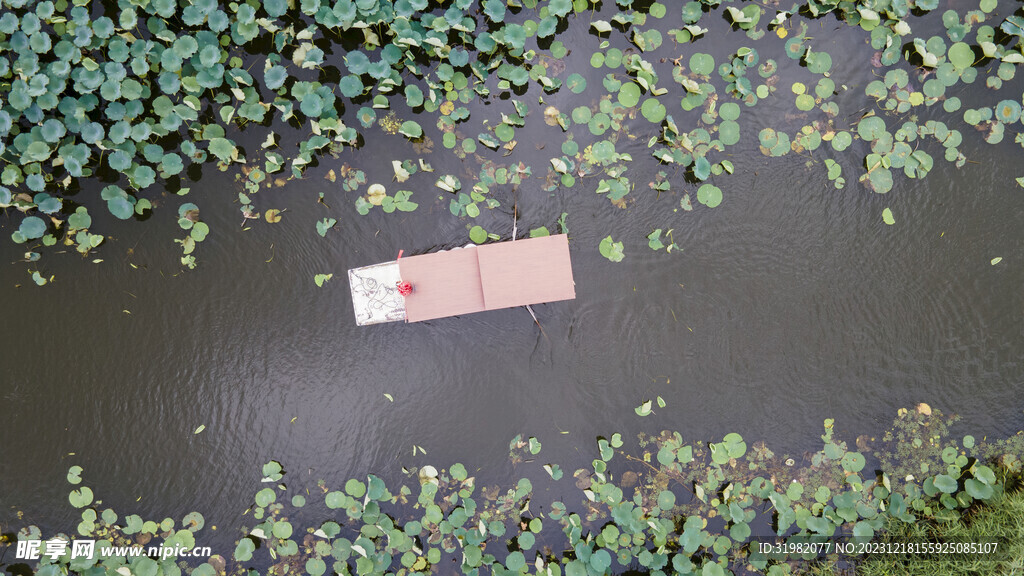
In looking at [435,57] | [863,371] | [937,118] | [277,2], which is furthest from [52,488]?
[937,118]

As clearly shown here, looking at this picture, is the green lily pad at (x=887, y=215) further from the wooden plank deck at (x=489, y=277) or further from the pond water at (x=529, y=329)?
the wooden plank deck at (x=489, y=277)

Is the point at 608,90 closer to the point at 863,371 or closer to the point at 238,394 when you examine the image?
the point at 863,371

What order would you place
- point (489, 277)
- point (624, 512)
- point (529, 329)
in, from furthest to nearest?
point (529, 329) → point (624, 512) → point (489, 277)

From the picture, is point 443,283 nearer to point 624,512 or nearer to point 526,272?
point 526,272

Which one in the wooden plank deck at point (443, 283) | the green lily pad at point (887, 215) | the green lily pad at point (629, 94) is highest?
the green lily pad at point (629, 94)

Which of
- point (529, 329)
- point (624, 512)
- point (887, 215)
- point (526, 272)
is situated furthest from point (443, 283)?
point (887, 215)

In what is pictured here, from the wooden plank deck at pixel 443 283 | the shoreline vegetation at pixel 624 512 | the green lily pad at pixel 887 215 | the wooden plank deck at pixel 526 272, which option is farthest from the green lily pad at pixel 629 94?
the shoreline vegetation at pixel 624 512
